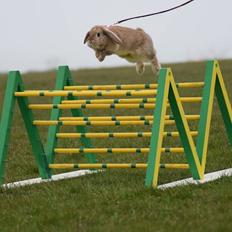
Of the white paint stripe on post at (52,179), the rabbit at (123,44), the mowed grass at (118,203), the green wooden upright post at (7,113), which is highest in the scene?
the rabbit at (123,44)

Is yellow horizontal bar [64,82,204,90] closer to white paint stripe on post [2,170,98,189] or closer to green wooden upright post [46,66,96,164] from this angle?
green wooden upright post [46,66,96,164]

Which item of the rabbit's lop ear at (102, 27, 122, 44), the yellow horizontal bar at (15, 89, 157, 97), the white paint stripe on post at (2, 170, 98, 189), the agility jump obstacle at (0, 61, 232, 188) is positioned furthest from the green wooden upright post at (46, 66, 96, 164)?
the rabbit's lop ear at (102, 27, 122, 44)

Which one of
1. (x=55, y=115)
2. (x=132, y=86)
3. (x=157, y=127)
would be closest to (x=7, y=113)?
(x=55, y=115)

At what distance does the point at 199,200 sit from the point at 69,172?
2.28m

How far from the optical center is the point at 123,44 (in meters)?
6.21

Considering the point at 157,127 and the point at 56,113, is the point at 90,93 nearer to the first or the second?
the point at 157,127

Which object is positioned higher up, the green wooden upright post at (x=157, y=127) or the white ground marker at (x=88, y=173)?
the green wooden upright post at (x=157, y=127)

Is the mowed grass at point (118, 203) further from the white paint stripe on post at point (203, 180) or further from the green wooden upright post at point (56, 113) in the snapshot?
the green wooden upright post at point (56, 113)

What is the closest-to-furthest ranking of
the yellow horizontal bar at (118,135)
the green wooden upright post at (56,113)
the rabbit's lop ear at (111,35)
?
the rabbit's lop ear at (111,35), the yellow horizontal bar at (118,135), the green wooden upright post at (56,113)

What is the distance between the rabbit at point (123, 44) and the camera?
607cm

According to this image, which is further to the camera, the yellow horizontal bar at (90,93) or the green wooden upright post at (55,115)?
the green wooden upright post at (55,115)

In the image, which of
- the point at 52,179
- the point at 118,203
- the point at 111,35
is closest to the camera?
the point at 118,203

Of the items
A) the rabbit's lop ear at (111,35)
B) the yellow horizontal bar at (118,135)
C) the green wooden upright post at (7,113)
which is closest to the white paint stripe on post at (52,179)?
the green wooden upright post at (7,113)

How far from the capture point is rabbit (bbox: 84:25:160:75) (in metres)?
6.07
